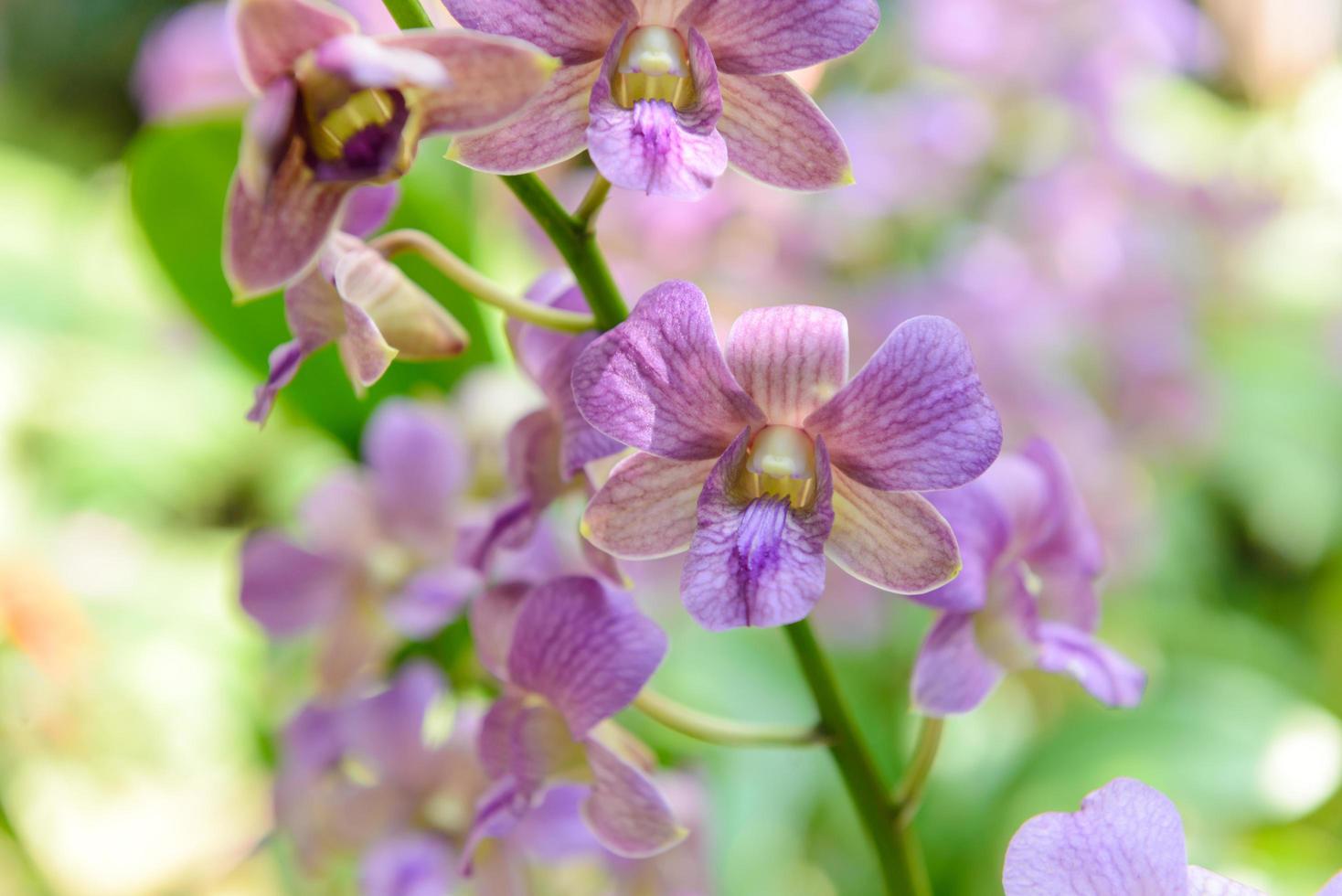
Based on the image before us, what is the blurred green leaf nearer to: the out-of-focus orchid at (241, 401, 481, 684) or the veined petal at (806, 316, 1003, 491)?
the out-of-focus orchid at (241, 401, 481, 684)

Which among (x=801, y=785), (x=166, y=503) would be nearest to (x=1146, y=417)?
(x=801, y=785)

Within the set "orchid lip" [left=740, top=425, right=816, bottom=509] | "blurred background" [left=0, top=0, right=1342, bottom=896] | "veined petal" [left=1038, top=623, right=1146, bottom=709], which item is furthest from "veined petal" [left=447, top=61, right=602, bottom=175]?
"blurred background" [left=0, top=0, right=1342, bottom=896]

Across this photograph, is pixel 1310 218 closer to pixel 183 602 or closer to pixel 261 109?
pixel 183 602

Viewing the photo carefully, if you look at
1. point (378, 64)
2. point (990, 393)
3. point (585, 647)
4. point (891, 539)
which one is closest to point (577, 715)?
point (585, 647)

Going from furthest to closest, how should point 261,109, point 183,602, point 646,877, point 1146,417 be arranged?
point 183,602 → point 1146,417 → point 646,877 → point 261,109

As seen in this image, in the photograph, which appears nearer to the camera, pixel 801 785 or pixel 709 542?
pixel 709 542

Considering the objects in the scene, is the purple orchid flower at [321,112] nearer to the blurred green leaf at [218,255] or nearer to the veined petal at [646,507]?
the veined petal at [646,507]

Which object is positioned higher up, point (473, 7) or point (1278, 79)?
point (473, 7)
